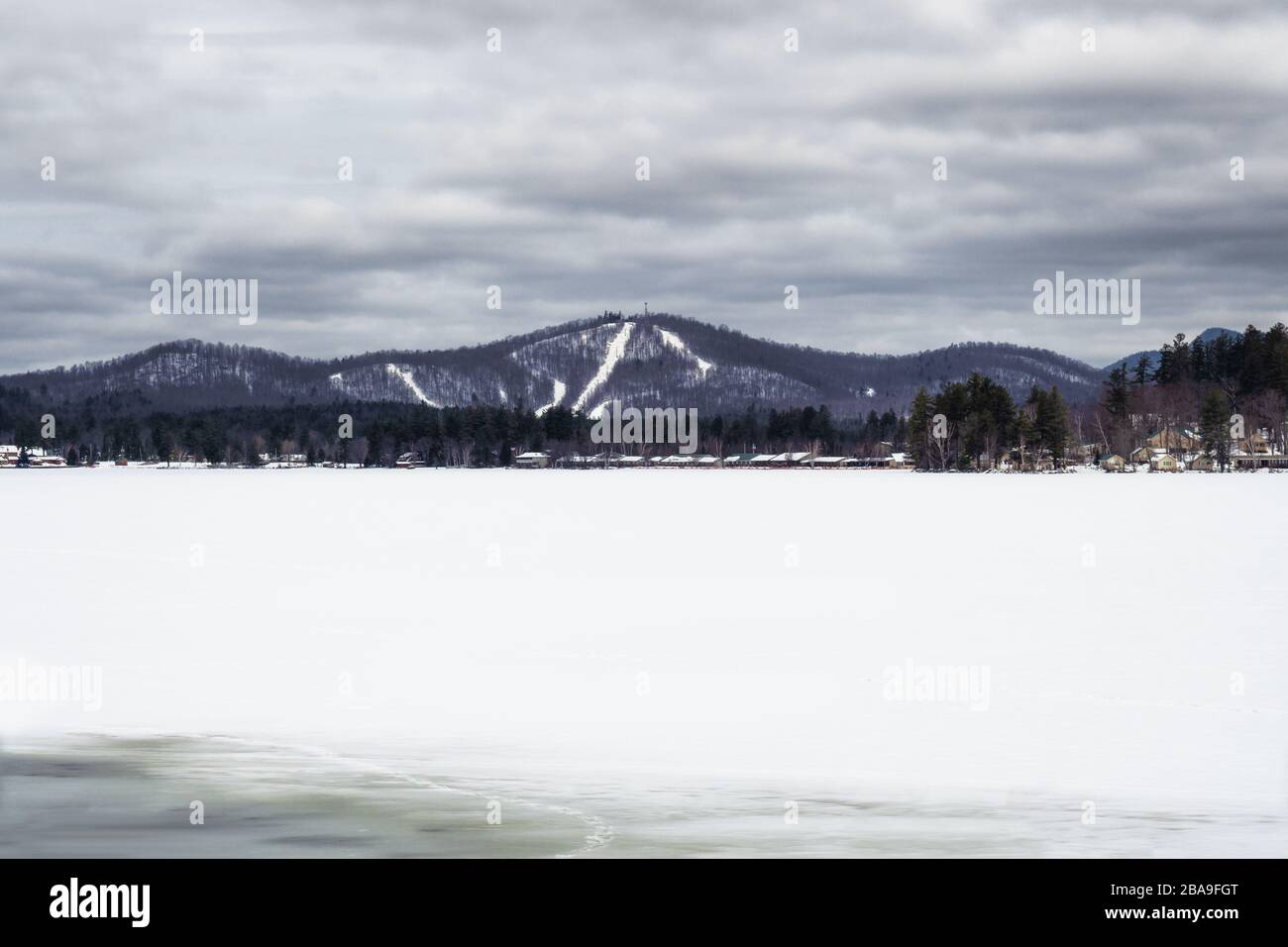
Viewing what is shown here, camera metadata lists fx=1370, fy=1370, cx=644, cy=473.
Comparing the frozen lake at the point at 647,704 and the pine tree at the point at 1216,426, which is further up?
the pine tree at the point at 1216,426

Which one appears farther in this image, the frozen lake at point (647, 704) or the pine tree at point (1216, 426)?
the pine tree at point (1216, 426)

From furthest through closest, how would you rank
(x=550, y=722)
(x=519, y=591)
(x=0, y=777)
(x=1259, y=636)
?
(x=519, y=591)
(x=1259, y=636)
(x=550, y=722)
(x=0, y=777)

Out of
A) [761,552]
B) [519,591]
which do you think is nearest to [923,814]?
[519,591]

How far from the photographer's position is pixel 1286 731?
1530 cm

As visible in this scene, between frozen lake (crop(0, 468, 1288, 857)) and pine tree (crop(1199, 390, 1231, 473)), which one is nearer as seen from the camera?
frozen lake (crop(0, 468, 1288, 857))

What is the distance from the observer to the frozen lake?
38.1 ft

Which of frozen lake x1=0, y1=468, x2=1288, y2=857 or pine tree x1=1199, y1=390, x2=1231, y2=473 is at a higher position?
pine tree x1=1199, y1=390, x2=1231, y2=473

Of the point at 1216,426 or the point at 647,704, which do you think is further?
the point at 1216,426

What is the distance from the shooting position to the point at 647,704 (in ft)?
56.7

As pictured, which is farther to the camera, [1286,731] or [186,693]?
[186,693]

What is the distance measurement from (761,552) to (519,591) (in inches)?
480

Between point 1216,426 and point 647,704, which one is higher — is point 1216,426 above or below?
above

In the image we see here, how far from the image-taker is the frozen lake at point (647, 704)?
1162cm
